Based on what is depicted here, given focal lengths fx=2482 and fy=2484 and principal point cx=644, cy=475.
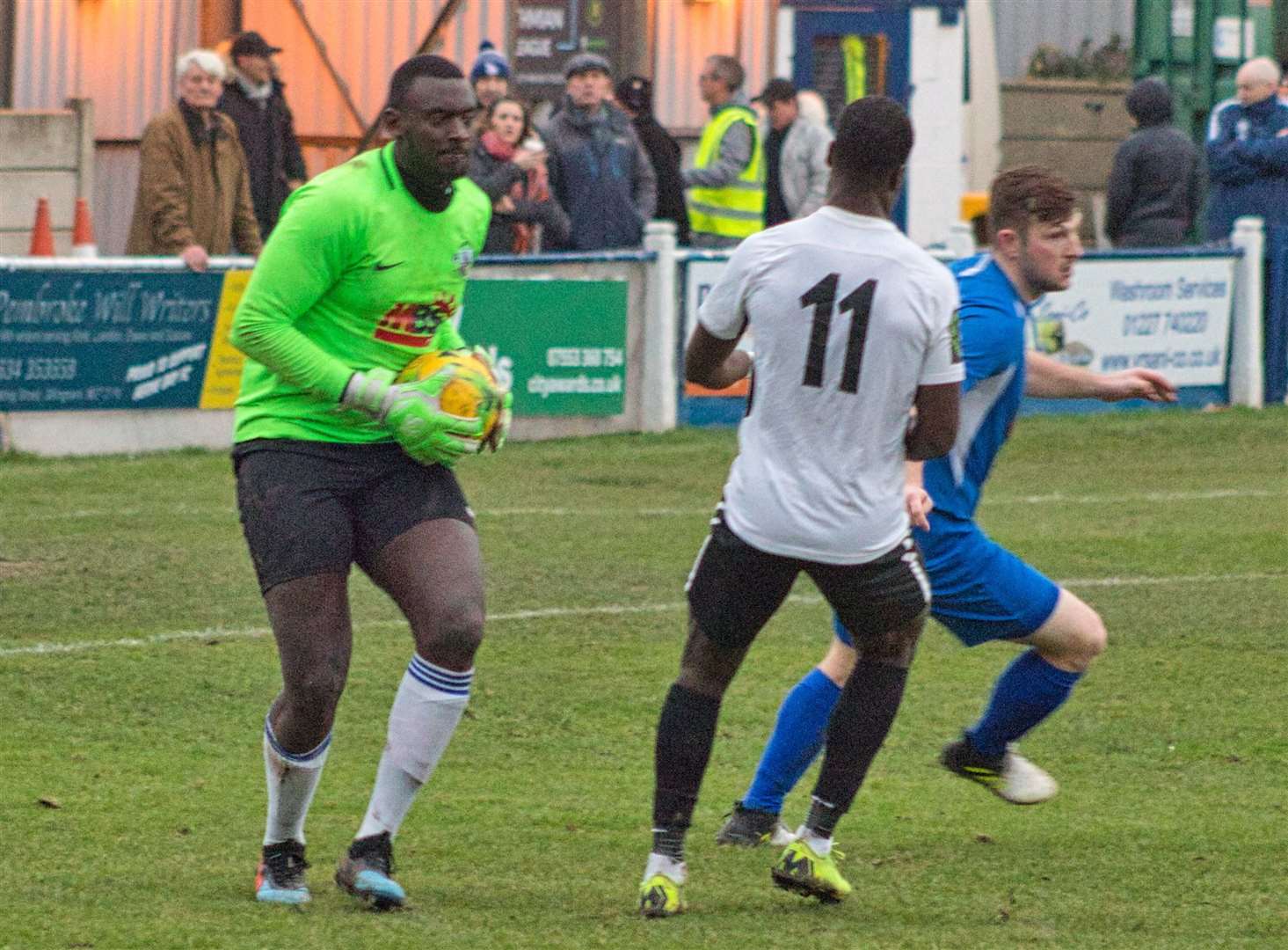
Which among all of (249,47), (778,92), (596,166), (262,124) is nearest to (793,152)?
(778,92)

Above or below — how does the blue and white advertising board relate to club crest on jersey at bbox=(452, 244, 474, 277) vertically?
below

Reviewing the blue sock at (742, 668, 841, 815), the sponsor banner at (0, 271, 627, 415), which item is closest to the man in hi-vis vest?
the sponsor banner at (0, 271, 627, 415)

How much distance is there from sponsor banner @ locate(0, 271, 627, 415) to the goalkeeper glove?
7685 millimetres

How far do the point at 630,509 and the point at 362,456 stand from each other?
24.5 ft

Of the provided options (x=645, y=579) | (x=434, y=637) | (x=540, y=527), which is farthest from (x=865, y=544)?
(x=540, y=527)

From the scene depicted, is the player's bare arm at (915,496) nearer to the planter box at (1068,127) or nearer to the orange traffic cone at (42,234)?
the orange traffic cone at (42,234)

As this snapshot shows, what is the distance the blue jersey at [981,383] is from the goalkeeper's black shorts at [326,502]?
1309mm

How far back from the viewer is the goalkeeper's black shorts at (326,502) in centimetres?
575

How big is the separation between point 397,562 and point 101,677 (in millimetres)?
3489

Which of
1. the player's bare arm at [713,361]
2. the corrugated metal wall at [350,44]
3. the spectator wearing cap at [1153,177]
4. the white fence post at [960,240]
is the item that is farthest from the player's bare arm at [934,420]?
the corrugated metal wall at [350,44]

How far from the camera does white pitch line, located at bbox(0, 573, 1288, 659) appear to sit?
949cm

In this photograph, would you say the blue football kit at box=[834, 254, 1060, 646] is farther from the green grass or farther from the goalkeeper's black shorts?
the goalkeeper's black shorts

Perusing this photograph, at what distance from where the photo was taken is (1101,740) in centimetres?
835

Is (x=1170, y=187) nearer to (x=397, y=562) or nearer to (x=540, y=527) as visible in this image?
(x=540, y=527)
